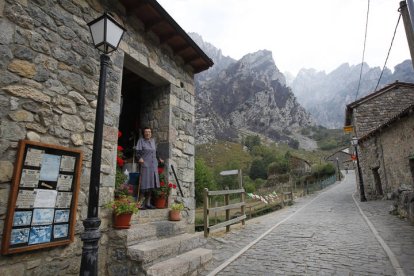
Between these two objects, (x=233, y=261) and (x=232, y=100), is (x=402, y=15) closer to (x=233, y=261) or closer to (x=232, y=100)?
(x=233, y=261)

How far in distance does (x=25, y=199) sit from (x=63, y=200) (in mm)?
436

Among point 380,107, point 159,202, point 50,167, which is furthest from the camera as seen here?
point 380,107

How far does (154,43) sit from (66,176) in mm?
3050

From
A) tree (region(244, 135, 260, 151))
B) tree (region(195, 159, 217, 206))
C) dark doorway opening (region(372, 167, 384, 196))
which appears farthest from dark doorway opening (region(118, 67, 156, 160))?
tree (region(244, 135, 260, 151))

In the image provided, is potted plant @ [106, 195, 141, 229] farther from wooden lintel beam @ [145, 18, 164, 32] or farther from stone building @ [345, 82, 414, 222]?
stone building @ [345, 82, 414, 222]

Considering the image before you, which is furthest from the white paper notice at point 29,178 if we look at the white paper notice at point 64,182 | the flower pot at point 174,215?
the flower pot at point 174,215

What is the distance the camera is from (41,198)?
2.89 metres

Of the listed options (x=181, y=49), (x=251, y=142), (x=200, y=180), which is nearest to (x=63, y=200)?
(x=181, y=49)

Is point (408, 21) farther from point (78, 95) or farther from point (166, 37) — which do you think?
point (78, 95)

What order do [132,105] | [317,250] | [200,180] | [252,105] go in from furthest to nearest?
1. [252,105]
2. [200,180]
3. [132,105]
4. [317,250]

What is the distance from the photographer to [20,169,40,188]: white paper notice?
2.75 metres

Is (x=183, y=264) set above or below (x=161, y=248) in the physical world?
below

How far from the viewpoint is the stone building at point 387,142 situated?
10.7m

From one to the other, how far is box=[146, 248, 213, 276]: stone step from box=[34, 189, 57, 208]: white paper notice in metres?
1.38
